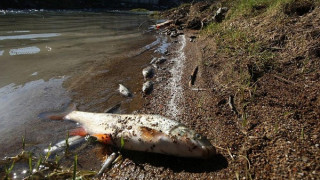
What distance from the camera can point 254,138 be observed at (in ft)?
10.7

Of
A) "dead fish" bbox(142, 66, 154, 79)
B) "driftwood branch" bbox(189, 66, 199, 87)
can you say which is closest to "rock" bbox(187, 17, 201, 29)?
"dead fish" bbox(142, 66, 154, 79)

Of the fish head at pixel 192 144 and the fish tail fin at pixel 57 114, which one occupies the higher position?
the fish head at pixel 192 144

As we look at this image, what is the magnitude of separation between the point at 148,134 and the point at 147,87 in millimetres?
2502

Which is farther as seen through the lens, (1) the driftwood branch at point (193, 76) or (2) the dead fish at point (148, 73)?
(2) the dead fish at point (148, 73)

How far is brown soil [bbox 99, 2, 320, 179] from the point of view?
2811 mm

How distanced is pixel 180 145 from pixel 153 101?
216cm

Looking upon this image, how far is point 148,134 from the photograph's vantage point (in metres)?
3.39

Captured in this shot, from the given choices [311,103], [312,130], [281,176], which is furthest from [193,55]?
[281,176]

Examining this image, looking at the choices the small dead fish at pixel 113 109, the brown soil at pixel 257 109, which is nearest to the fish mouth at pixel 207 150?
the brown soil at pixel 257 109

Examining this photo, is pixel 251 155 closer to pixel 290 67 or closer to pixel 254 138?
pixel 254 138

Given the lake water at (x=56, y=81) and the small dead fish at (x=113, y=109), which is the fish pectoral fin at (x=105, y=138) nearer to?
the lake water at (x=56, y=81)

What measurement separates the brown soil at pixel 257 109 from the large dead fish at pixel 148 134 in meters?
0.14

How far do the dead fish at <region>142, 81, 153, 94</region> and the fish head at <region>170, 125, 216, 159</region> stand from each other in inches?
99.4

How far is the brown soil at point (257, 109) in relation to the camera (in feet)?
9.22
